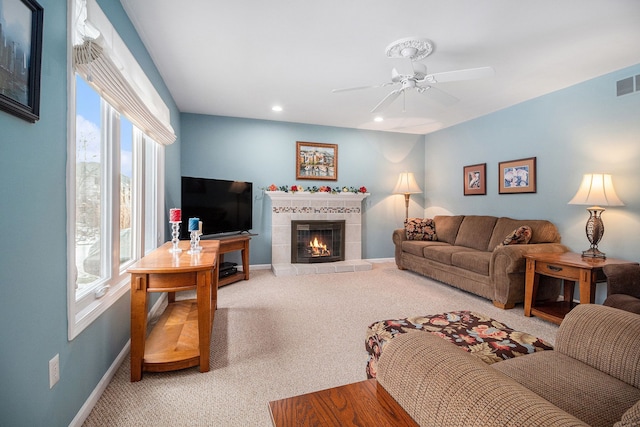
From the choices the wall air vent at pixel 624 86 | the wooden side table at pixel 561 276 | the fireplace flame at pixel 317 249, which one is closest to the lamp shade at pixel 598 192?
the wooden side table at pixel 561 276

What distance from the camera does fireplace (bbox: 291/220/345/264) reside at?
5039 mm

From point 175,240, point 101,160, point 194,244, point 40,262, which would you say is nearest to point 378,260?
point 194,244

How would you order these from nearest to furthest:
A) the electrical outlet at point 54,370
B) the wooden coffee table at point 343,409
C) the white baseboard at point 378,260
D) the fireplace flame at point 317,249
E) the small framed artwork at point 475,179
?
the wooden coffee table at point 343,409 < the electrical outlet at point 54,370 < the small framed artwork at point 475,179 < the fireplace flame at point 317,249 < the white baseboard at point 378,260

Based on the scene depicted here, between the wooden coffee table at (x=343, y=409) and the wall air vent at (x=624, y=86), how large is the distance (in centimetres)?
395

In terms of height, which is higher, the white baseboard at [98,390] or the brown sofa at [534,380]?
the brown sofa at [534,380]

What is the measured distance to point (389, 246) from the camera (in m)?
5.81

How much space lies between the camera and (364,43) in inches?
102

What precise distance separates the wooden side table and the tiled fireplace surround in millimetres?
2398

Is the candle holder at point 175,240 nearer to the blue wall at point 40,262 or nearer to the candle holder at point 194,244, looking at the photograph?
the candle holder at point 194,244

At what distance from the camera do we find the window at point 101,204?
1619 millimetres

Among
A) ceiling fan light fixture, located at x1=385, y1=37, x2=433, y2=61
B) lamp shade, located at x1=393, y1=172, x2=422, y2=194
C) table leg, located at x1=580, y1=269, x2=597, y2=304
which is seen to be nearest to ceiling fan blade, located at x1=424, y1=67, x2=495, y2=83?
ceiling fan light fixture, located at x1=385, y1=37, x2=433, y2=61

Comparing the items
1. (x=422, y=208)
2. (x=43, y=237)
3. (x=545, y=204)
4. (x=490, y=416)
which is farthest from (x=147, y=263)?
(x=422, y=208)

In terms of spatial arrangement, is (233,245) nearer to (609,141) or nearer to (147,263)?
(147,263)

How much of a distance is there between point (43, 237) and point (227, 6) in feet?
6.17
